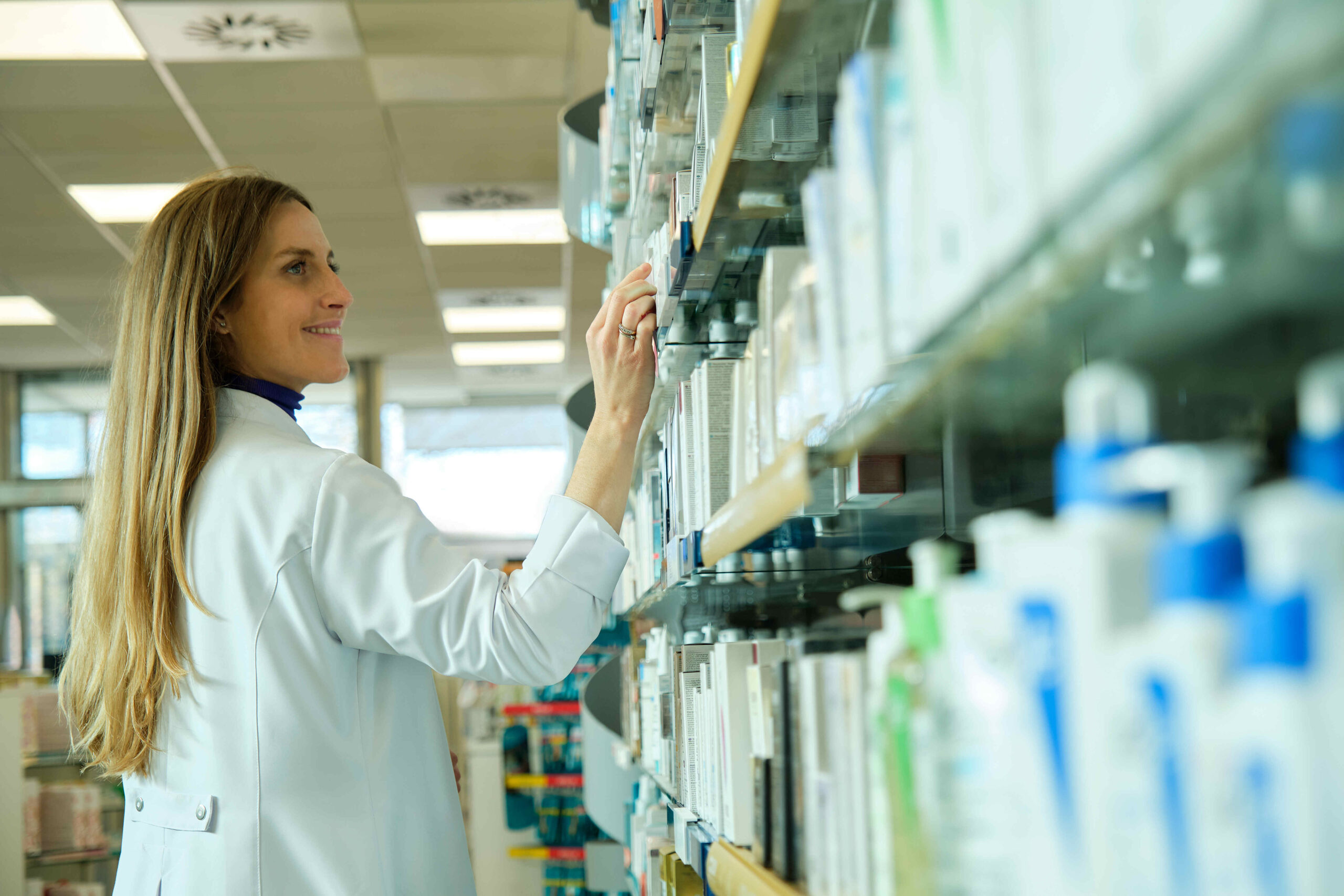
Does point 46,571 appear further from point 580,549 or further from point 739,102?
point 739,102

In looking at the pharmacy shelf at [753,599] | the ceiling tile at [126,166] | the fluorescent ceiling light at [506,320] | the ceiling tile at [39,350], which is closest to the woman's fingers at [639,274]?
the pharmacy shelf at [753,599]

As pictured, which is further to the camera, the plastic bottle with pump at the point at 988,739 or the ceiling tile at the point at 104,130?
the ceiling tile at the point at 104,130

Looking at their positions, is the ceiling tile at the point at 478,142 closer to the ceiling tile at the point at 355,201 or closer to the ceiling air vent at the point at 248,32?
the ceiling tile at the point at 355,201

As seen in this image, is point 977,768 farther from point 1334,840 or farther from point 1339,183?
point 1339,183

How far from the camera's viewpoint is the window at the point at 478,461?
1128 cm

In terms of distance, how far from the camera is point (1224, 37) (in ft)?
1.16

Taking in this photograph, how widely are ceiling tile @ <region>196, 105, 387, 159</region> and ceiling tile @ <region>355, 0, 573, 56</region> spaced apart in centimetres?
55

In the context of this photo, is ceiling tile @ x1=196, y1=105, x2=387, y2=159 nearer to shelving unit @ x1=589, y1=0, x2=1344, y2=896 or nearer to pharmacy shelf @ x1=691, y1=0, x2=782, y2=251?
shelving unit @ x1=589, y1=0, x2=1344, y2=896

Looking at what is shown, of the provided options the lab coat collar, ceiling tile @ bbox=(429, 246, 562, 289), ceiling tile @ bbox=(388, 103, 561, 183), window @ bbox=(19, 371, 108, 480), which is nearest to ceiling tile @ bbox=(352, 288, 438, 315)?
ceiling tile @ bbox=(429, 246, 562, 289)

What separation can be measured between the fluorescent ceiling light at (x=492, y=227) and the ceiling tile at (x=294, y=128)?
0.97 meters

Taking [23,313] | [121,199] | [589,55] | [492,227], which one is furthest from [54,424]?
[589,55]

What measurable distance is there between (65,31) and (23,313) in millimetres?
3796

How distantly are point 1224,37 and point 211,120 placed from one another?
509 cm

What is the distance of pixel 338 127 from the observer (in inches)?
193
